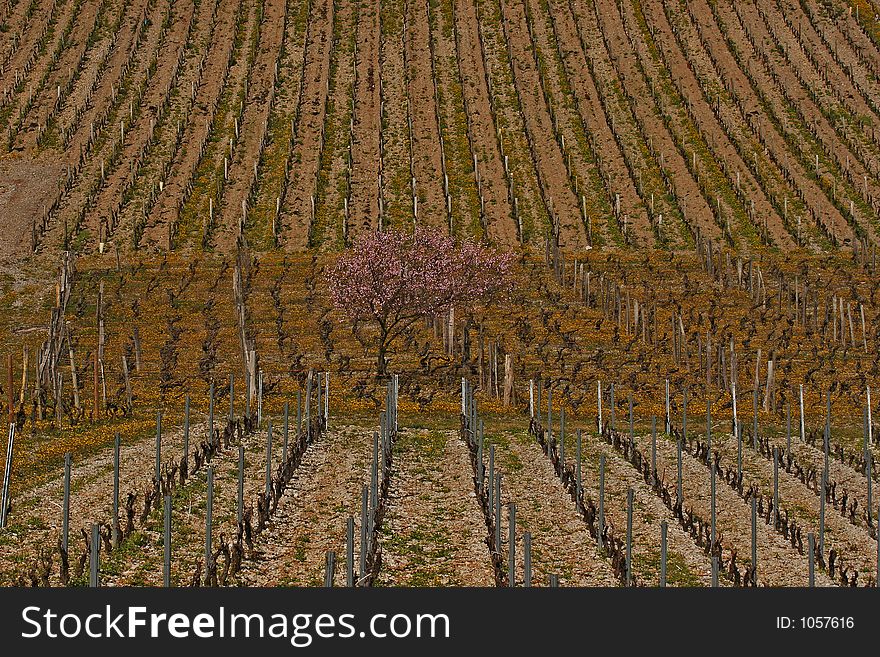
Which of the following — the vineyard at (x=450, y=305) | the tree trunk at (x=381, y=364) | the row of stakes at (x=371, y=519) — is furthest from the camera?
the tree trunk at (x=381, y=364)

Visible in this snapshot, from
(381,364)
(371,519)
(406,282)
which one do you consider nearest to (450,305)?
(406,282)

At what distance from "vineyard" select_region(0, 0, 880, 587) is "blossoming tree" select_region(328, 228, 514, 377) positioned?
71 centimetres

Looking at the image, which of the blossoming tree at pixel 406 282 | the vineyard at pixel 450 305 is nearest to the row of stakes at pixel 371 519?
the vineyard at pixel 450 305

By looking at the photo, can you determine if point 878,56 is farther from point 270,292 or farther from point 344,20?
point 270,292

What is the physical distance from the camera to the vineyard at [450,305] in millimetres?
25516

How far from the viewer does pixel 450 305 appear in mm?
43656

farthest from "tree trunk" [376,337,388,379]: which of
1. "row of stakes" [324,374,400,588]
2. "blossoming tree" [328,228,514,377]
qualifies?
"row of stakes" [324,374,400,588]

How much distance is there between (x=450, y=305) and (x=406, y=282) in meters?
1.74

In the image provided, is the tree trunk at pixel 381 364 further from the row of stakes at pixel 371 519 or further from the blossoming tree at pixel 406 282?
the row of stakes at pixel 371 519

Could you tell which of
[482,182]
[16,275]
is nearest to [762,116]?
[482,182]

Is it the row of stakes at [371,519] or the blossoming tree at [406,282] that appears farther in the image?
the blossoming tree at [406,282]

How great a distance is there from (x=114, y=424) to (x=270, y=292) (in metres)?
16.0

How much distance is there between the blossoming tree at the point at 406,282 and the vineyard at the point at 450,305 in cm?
Result: 71

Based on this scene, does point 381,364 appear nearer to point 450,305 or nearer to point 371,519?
point 450,305
